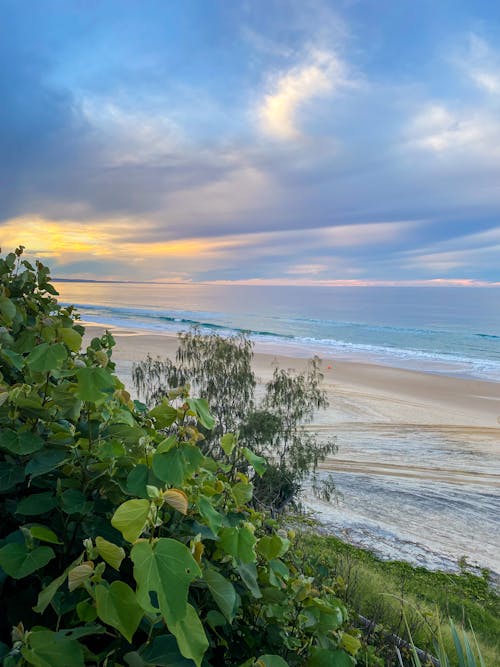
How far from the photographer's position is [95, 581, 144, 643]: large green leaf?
0.96m

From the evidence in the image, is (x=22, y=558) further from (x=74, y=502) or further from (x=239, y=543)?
(x=239, y=543)

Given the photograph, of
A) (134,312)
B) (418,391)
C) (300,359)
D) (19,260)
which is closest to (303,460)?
(19,260)

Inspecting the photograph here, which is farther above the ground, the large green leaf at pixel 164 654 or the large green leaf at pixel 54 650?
the large green leaf at pixel 54 650

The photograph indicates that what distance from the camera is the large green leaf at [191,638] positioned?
93cm

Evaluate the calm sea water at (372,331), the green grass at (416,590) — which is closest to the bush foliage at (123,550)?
the green grass at (416,590)

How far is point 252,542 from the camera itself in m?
1.37

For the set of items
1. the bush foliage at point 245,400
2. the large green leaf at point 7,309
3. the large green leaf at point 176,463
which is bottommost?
the bush foliage at point 245,400

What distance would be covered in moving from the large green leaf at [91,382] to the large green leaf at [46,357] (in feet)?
0.22

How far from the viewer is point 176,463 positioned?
118cm

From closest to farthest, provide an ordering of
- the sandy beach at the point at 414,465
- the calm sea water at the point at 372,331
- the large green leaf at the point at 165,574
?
the large green leaf at the point at 165,574
the sandy beach at the point at 414,465
the calm sea water at the point at 372,331

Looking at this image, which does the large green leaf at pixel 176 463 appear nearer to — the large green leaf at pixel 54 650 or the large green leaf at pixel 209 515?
the large green leaf at pixel 209 515

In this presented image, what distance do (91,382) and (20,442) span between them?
0.84 feet

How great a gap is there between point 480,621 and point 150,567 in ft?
28.4

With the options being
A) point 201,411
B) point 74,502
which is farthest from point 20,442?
point 201,411
